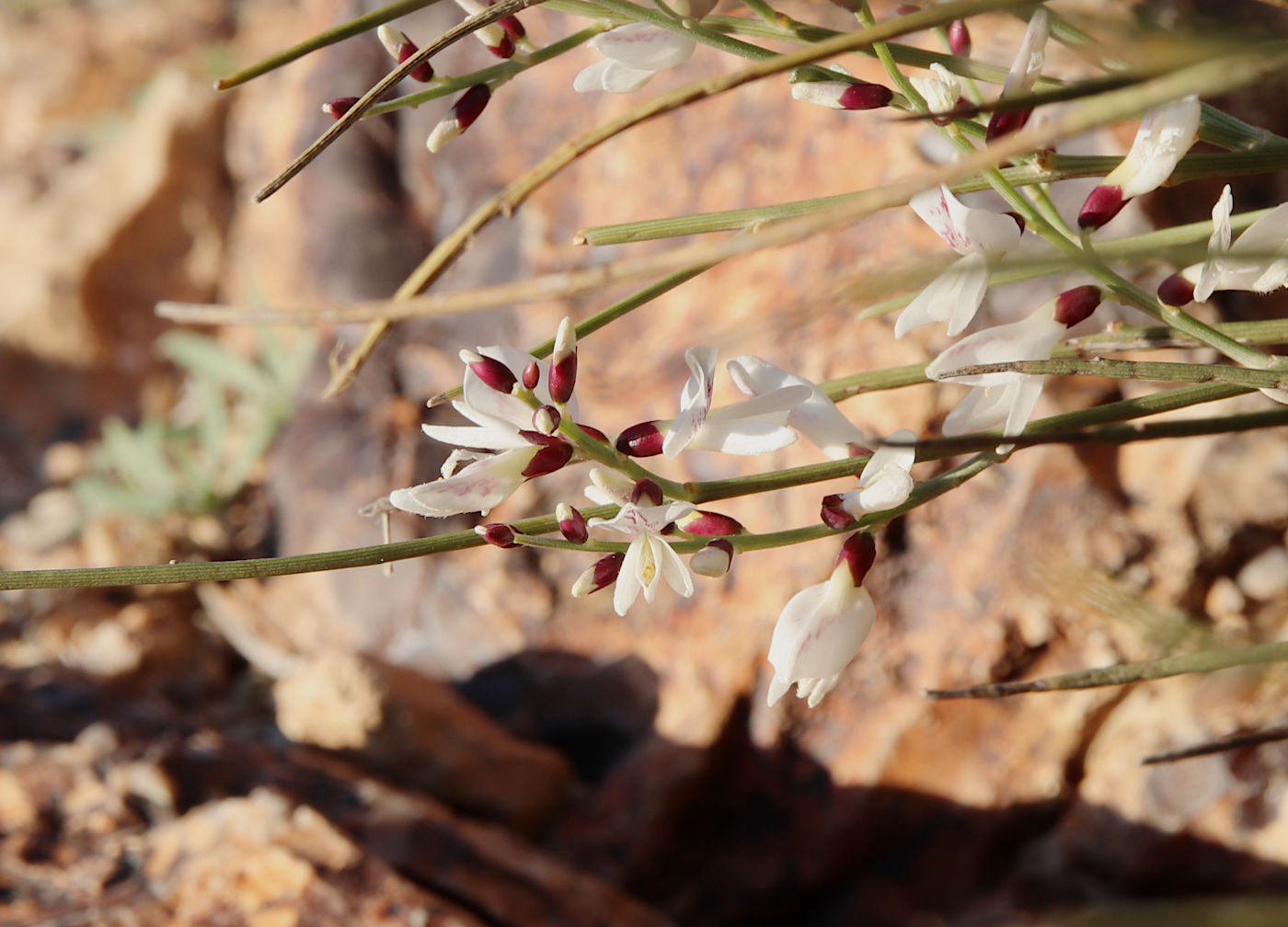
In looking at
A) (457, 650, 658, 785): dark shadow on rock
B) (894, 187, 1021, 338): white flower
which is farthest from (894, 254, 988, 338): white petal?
(457, 650, 658, 785): dark shadow on rock

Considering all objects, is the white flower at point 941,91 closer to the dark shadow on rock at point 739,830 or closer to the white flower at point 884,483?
the white flower at point 884,483

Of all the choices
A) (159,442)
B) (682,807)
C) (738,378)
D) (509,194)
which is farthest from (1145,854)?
(159,442)

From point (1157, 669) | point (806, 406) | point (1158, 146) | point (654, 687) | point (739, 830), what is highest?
point (1158, 146)

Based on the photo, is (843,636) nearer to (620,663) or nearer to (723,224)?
(723,224)

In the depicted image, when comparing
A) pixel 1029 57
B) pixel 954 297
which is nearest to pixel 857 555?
pixel 954 297

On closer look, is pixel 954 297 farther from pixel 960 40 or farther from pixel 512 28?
pixel 512 28
